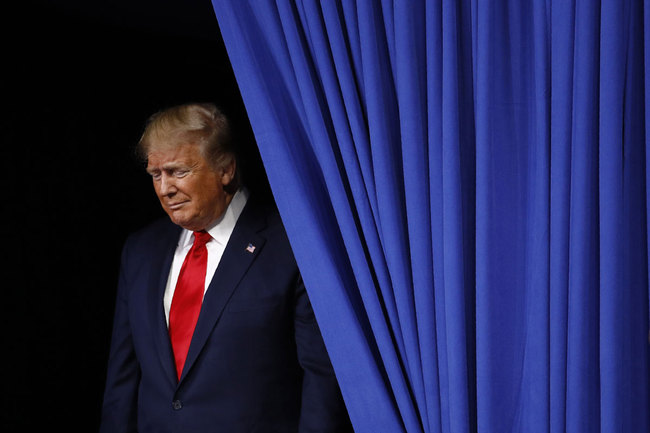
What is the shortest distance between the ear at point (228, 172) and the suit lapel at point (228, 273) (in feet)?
0.33

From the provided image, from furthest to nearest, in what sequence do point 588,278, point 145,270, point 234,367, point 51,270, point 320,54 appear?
point 51,270, point 145,270, point 234,367, point 320,54, point 588,278

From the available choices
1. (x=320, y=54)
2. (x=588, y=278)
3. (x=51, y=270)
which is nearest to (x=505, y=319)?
(x=588, y=278)

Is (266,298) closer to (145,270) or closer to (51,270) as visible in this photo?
(145,270)

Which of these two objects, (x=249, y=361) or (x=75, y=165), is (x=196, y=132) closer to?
(x=249, y=361)

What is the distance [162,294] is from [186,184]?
0.94ft

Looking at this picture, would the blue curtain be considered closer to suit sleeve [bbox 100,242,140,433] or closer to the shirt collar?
the shirt collar

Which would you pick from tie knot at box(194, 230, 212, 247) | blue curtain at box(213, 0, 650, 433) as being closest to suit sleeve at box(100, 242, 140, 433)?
tie knot at box(194, 230, 212, 247)

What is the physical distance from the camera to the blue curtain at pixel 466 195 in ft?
2.86

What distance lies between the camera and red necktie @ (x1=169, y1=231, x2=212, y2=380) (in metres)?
1.66

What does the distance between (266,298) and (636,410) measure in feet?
2.94

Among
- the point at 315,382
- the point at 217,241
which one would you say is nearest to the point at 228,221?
the point at 217,241

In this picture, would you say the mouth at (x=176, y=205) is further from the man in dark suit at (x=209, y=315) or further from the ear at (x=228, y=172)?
the ear at (x=228, y=172)

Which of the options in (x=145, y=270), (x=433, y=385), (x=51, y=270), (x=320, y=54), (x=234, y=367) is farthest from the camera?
(x=51, y=270)

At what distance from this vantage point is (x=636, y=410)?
0.87 m
